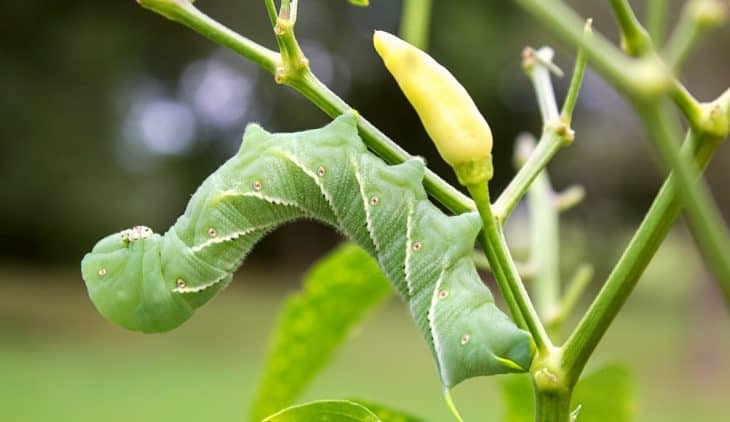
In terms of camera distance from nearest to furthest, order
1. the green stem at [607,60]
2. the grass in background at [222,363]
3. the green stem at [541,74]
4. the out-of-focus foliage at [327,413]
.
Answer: the green stem at [607,60] → the out-of-focus foliage at [327,413] → the green stem at [541,74] → the grass in background at [222,363]

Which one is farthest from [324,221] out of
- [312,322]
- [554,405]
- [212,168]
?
[212,168]

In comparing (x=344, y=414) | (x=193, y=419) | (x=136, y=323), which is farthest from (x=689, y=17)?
(x=193, y=419)

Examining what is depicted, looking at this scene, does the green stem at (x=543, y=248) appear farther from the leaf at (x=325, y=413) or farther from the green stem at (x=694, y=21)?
the green stem at (x=694, y=21)

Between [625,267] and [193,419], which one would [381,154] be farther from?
[193,419]

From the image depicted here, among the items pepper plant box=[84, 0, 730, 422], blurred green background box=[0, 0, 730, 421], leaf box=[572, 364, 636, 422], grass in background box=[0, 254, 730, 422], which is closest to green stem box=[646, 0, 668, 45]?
pepper plant box=[84, 0, 730, 422]

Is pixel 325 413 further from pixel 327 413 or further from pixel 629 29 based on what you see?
pixel 629 29

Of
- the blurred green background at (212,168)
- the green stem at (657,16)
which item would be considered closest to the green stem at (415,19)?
the green stem at (657,16)
